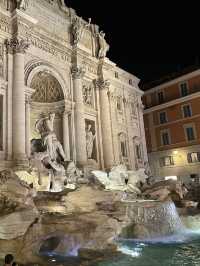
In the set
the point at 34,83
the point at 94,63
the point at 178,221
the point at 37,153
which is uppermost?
the point at 94,63

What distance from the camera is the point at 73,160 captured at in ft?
61.9

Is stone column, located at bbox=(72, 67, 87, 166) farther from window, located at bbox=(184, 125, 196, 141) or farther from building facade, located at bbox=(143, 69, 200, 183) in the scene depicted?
window, located at bbox=(184, 125, 196, 141)

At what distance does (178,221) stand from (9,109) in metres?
10.6

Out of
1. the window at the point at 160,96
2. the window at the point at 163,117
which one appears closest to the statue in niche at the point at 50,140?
the window at the point at 163,117

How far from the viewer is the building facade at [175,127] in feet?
95.3

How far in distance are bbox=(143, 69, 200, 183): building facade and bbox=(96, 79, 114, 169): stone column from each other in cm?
1084

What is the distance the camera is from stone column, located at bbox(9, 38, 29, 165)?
15232 mm

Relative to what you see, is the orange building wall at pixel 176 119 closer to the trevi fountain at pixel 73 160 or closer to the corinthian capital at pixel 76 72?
the trevi fountain at pixel 73 160

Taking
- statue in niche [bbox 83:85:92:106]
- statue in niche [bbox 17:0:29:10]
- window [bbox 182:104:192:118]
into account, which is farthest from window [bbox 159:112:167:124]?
statue in niche [bbox 17:0:29:10]

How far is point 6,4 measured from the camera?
1761 cm

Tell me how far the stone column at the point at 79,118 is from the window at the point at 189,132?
14068mm

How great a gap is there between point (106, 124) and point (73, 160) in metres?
4.56

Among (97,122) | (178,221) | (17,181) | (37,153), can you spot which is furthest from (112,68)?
(17,181)

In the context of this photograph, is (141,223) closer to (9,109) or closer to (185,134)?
(9,109)
